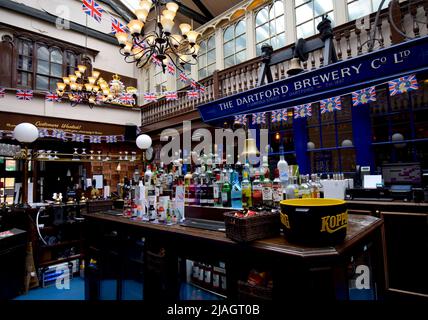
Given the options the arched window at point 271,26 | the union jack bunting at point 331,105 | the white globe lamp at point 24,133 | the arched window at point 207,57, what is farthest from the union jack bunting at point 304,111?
the white globe lamp at point 24,133

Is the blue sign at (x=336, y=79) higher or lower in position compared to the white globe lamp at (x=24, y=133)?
higher

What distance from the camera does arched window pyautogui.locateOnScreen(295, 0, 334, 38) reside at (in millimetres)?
5285

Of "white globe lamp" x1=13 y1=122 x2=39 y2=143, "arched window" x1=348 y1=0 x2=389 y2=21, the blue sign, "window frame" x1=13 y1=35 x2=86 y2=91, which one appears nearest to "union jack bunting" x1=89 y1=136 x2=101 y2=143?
"window frame" x1=13 y1=35 x2=86 y2=91

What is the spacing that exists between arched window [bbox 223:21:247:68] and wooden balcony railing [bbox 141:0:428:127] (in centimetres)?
111

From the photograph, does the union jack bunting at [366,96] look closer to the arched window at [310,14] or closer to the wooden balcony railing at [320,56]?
the wooden balcony railing at [320,56]

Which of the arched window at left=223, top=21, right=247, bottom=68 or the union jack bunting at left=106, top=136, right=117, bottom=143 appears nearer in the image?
the arched window at left=223, top=21, right=247, bottom=68

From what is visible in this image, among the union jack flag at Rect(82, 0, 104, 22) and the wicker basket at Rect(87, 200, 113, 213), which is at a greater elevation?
the union jack flag at Rect(82, 0, 104, 22)

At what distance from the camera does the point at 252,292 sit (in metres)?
1.33

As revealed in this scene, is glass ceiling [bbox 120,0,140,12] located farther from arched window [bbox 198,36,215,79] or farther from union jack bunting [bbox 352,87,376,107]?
union jack bunting [bbox 352,87,376,107]

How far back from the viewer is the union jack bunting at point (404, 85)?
11.5 feet

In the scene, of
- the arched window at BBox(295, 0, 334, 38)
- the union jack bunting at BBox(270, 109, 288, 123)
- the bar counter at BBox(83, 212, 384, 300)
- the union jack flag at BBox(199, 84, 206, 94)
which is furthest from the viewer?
the union jack flag at BBox(199, 84, 206, 94)

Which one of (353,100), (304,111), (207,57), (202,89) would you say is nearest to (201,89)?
(202,89)

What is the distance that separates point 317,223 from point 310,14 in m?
5.79

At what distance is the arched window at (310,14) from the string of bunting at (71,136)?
21.9 feet
